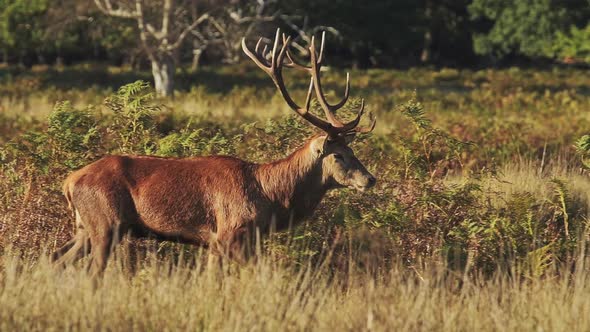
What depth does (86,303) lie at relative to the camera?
21.6 ft

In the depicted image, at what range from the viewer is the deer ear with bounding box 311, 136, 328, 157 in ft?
28.6

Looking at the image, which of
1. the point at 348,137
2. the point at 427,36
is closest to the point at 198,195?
the point at 348,137

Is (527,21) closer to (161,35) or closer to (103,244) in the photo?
(161,35)

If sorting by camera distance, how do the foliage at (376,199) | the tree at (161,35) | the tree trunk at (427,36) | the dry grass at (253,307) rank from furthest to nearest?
the tree trunk at (427,36) → the tree at (161,35) → the foliage at (376,199) → the dry grass at (253,307)

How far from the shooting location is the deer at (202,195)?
826 cm

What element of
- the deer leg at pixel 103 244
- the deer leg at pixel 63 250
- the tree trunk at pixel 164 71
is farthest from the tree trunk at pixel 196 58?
the deer leg at pixel 103 244

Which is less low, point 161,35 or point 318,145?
point 318,145

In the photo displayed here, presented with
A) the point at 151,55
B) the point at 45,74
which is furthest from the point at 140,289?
the point at 45,74

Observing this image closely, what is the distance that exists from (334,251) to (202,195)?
1.40 meters

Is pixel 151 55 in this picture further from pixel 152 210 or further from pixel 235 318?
pixel 235 318

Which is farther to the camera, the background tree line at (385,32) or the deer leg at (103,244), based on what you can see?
the background tree line at (385,32)

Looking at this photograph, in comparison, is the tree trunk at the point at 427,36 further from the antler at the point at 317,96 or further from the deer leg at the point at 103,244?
the deer leg at the point at 103,244

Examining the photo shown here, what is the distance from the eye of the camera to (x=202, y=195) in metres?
8.47

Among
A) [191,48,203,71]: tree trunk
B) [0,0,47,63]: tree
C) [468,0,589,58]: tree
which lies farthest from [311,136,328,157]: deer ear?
[468,0,589,58]: tree
